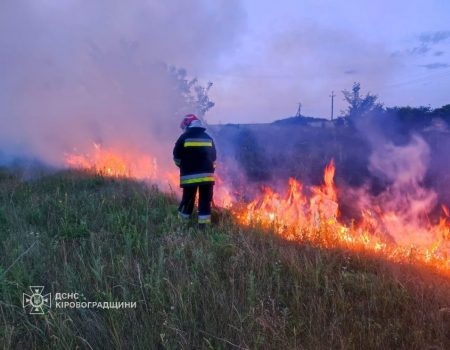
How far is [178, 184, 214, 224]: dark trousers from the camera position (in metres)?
5.85

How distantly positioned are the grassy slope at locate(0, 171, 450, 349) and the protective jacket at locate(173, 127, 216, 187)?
125cm

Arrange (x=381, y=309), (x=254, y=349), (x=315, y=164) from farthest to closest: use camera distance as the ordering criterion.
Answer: (x=315, y=164) < (x=381, y=309) < (x=254, y=349)

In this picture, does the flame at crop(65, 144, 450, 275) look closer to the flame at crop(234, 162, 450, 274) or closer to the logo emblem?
the flame at crop(234, 162, 450, 274)

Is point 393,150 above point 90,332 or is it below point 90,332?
above

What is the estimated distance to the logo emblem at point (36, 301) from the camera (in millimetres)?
3051

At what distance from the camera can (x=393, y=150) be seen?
41.5ft

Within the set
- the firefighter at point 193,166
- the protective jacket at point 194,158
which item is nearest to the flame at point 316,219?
the firefighter at point 193,166

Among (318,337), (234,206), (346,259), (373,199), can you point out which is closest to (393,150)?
(373,199)

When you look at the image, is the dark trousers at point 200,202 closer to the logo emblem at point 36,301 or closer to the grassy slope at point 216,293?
the grassy slope at point 216,293

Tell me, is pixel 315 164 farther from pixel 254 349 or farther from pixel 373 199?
pixel 254 349

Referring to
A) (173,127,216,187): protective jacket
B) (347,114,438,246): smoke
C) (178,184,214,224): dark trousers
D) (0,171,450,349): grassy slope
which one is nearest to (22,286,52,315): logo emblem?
(0,171,450,349): grassy slope

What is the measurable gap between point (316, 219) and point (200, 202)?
1.77m

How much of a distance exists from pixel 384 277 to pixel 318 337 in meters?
1.28

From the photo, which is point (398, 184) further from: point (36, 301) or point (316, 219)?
point (36, 301)
